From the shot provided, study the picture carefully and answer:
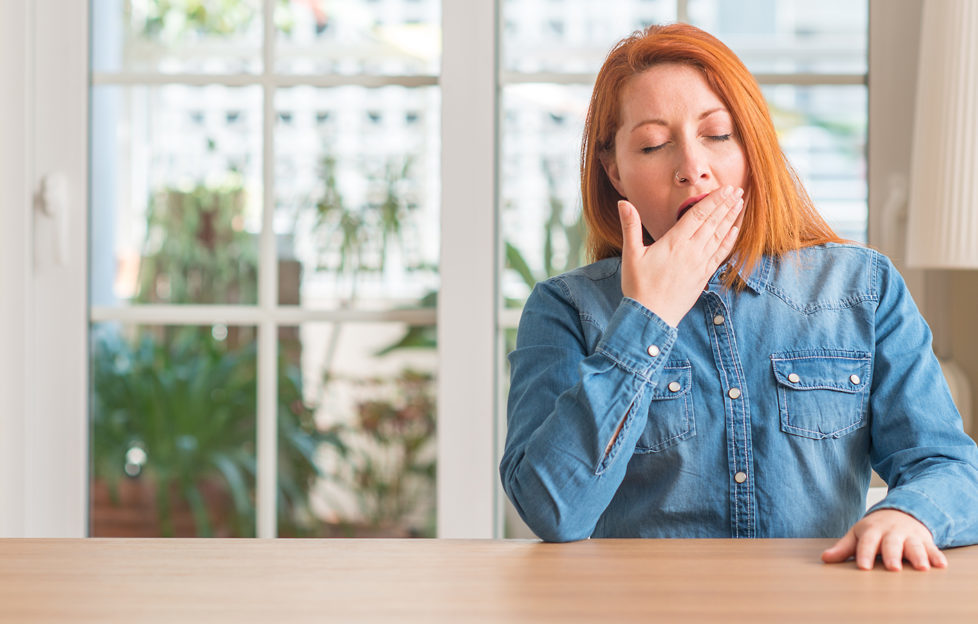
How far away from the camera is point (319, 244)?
88.1 inches

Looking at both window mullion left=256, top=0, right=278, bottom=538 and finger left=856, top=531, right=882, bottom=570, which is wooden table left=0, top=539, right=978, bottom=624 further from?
window mullion left=256, top=0, right=278, bottom=538

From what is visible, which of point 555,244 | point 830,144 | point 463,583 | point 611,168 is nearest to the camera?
point 463,583

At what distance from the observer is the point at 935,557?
766mm

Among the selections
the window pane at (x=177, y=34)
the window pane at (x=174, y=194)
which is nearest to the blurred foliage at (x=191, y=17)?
the window pane at (x=177, y=34)

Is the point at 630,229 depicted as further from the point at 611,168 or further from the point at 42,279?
the point at 42,279

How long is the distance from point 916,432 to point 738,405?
19 centimetres

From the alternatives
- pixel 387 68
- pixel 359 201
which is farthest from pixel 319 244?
pixel 387 68

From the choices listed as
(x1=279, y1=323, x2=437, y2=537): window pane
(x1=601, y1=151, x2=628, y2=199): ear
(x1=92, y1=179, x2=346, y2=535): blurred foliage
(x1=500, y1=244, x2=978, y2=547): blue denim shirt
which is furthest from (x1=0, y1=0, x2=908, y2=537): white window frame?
(x1=500, y1=244, x2=978, y2=547): blue denim shirt

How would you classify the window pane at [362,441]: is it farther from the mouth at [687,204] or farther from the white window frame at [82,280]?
the mouth at [687,204]

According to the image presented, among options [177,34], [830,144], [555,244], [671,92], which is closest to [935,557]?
[671,92]

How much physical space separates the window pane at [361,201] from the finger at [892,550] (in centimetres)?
149

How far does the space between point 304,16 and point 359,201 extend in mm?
489

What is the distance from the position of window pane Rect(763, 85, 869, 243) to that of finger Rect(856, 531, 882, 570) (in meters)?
1.33

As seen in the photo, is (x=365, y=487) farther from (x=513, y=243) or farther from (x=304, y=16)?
(x=304, y=16)
